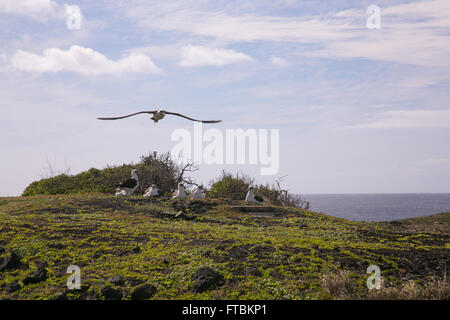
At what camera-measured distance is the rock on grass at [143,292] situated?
719 centimetres

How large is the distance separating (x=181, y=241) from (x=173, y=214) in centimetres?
452

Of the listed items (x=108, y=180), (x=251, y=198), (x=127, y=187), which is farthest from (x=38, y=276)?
(x=108, y=180)

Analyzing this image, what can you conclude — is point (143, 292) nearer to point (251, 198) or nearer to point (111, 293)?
point (111, 293)

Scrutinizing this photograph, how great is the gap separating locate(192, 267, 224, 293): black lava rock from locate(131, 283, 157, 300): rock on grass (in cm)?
73

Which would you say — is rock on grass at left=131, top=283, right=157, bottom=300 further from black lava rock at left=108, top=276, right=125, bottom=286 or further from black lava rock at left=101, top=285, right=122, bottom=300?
black lava rock at left=108, top=276, right=125, bottom=286

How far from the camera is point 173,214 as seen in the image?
14797 mm

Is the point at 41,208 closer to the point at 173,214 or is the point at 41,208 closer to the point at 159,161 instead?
the point at 173,214

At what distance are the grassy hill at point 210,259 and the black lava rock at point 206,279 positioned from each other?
20mm

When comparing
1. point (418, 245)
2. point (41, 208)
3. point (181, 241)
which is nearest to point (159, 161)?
point (41, 208)

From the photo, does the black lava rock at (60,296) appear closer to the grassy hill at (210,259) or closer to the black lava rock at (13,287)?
the grassy hill at (210,259)

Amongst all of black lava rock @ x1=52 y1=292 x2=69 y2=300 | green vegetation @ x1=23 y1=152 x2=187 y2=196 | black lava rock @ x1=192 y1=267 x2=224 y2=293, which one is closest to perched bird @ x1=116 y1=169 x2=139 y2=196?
green vegetation @ x1=23 y1=152 x2=187 y2=196

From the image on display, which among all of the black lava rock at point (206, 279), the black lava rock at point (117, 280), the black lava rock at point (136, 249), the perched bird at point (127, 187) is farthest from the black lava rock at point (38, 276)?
the perched bird at point (127, 187)
